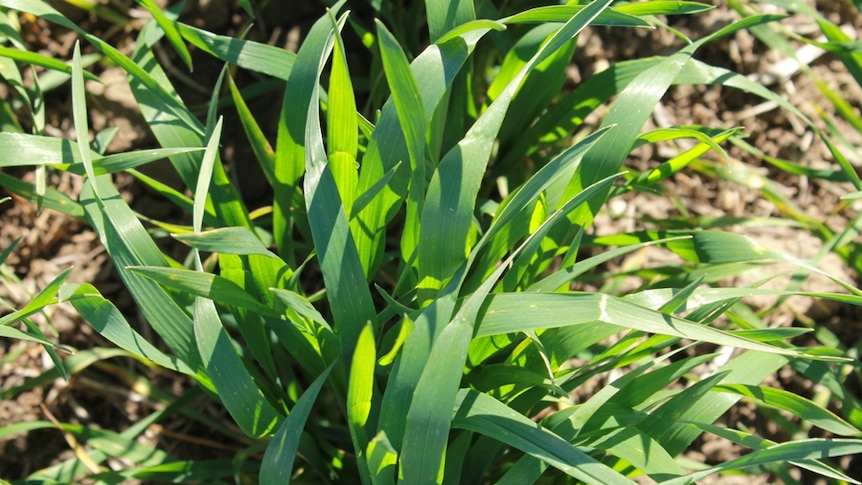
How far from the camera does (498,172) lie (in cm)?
128

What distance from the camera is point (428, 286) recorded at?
2.99 feet

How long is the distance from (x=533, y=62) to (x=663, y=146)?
74cm

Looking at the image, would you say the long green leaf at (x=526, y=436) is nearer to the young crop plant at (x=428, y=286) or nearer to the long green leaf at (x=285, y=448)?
the young crop plant at (x=428, y=286)

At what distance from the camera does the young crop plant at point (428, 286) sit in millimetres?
823

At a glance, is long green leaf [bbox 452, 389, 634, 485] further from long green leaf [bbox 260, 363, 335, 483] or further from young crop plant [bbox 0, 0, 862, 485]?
long green leaf [bbox 260, 363, 335, 483]

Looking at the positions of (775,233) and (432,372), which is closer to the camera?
(432,372)

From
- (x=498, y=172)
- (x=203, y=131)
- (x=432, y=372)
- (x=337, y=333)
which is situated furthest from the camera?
(x=498, y=172)

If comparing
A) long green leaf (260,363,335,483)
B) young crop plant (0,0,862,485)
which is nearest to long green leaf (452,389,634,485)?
young crop plant (0,0,862,485)

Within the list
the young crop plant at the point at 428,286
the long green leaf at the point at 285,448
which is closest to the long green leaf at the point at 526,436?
the young crop plant at the point at 428,286

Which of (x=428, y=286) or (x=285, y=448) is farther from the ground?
(x=428, y=286)

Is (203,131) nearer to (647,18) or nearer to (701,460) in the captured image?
(647,18)

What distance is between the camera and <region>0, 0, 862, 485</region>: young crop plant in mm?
823

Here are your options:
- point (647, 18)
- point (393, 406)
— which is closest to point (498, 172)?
point (647, 18)

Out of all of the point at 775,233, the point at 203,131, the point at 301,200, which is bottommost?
the point at 775,233
